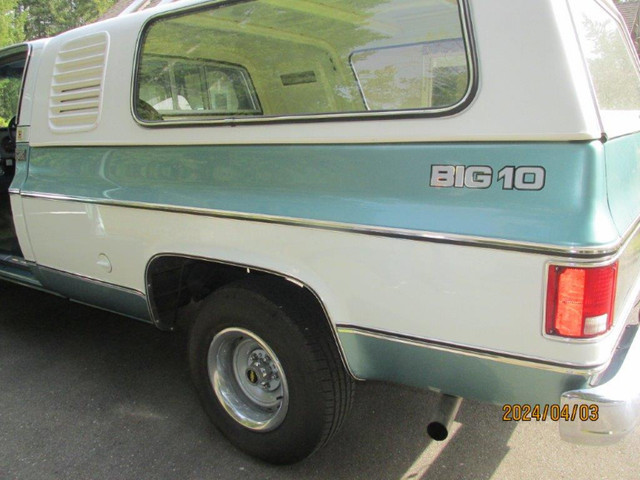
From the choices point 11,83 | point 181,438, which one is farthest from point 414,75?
point 11,83

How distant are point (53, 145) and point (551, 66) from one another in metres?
2.66

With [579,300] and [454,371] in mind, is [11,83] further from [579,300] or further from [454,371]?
[579,300]

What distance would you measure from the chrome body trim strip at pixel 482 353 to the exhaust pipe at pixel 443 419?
37 centimetres

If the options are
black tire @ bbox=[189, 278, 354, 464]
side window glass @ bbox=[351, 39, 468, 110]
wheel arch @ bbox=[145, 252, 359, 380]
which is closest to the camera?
side window glass @ bbox=[351, 39, 468, 110]

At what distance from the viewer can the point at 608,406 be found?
168cm

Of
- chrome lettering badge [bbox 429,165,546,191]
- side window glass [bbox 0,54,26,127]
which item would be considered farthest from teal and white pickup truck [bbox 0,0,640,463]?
side window glass [bbox 0,54,26,127]

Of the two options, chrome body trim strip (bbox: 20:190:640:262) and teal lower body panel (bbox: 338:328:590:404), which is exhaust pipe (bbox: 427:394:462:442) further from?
chrome body trim strip (bbox: 20:190:640:262)

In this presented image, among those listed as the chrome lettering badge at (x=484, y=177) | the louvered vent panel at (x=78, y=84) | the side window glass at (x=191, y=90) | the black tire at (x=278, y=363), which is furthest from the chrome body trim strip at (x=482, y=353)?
the louvered vent panel at (x=78, y=84)

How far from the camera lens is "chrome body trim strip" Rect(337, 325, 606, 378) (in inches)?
66.2

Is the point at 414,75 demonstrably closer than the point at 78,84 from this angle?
Yes

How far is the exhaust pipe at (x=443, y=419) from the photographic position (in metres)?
2.07

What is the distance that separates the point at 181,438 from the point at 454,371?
1.56 meters

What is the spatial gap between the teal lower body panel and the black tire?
172 millimetres

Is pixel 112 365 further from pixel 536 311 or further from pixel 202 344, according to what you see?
pixel 536 311
